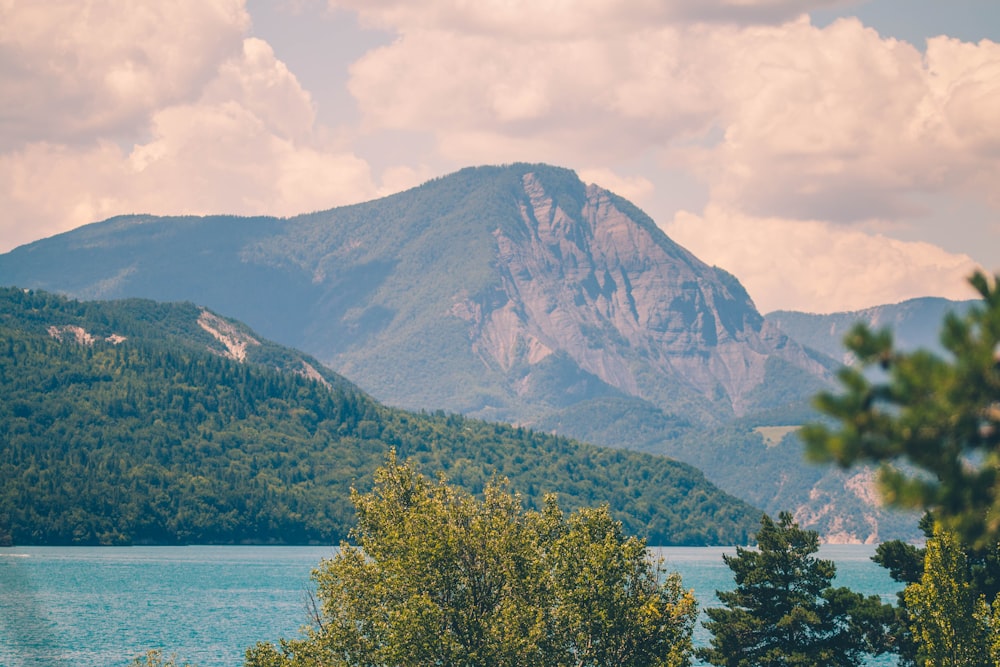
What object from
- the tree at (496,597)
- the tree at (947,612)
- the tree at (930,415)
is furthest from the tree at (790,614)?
the tree at (930,415)

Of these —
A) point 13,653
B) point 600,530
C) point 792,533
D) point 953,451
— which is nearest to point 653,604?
point 600,530

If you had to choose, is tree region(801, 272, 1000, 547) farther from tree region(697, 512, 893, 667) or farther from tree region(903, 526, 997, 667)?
tree region(697, 512, 893, 667)

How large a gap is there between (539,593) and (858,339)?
47154 mm

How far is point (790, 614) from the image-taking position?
70750 millimetres

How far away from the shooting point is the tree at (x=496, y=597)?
58.6 metres

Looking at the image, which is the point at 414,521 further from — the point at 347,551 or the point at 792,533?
the point at 792,533

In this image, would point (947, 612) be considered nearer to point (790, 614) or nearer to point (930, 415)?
point (790, 614)

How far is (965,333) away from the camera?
53.5 feet

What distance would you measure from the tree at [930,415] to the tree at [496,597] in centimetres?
4204

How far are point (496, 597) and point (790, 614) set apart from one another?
1862cm

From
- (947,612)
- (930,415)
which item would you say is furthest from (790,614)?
(930,415)

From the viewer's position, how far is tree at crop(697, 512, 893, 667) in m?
70.3

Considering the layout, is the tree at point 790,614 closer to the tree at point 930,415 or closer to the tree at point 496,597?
the tree at point 496,597

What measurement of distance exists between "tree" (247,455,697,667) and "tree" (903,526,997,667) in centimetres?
1060
